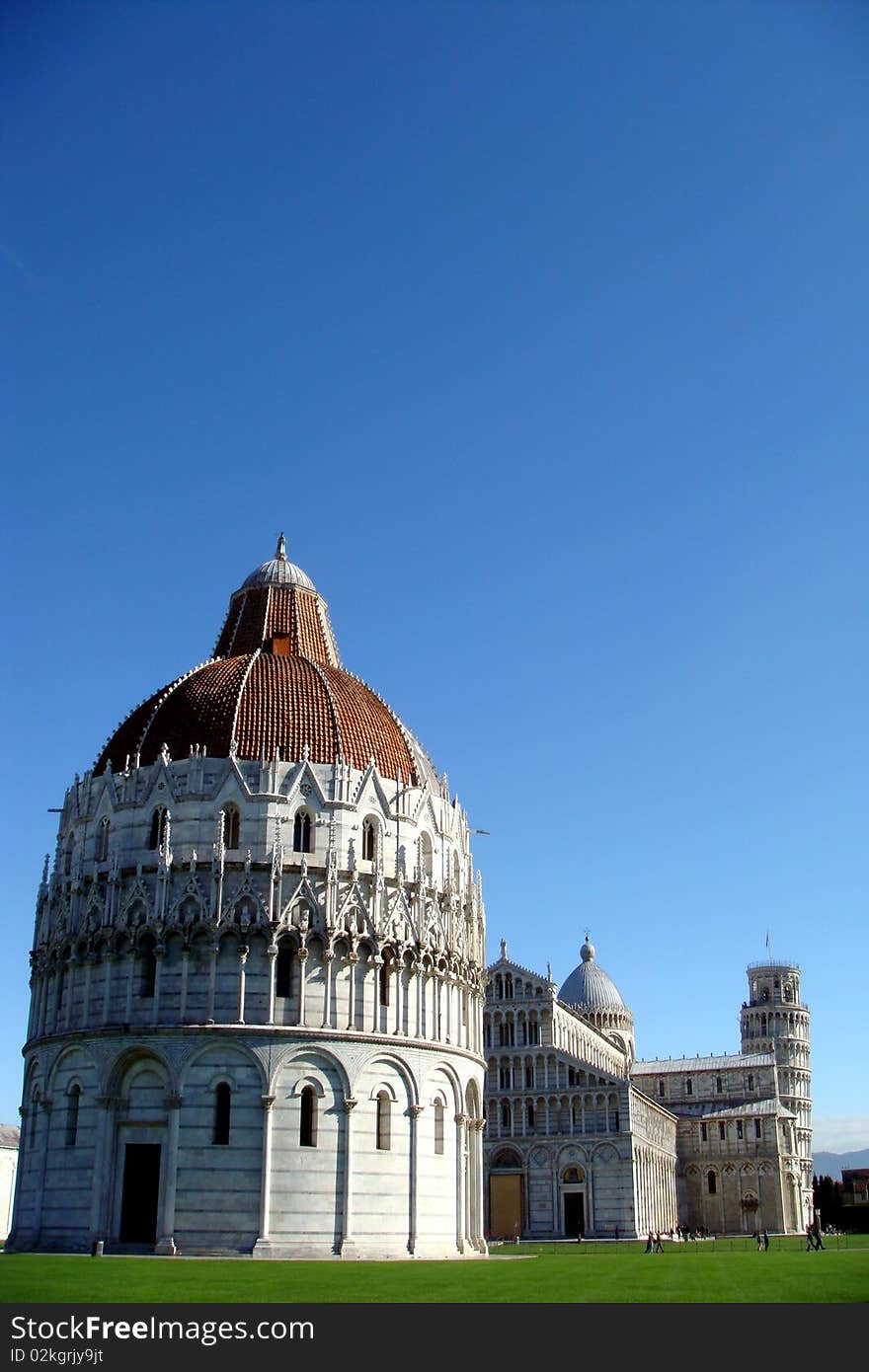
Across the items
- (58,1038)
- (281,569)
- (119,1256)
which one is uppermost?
(281,569)

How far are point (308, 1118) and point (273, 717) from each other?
1619cm

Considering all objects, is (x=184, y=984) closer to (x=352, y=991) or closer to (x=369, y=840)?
(x=352, y=991)

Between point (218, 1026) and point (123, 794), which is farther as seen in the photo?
point (123, 794)

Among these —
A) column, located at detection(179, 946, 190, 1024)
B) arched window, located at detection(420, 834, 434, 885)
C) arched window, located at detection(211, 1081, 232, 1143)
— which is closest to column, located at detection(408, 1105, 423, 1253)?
arched window, located at detection(211, 1081, 232, 1143)

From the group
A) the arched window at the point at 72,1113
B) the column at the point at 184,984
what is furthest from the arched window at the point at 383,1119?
the arched window at the point at 72,1113

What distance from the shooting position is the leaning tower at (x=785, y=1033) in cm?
14725

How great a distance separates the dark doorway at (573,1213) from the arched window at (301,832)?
58.0 m

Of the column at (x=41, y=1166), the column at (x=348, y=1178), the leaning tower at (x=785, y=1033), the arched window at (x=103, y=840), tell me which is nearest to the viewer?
the column at (x=348, y=1178)

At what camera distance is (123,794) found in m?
53.8

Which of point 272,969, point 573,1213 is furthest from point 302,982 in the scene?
point 573,1213

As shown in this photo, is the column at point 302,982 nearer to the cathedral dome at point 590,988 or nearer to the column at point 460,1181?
the column at point 460,1181
